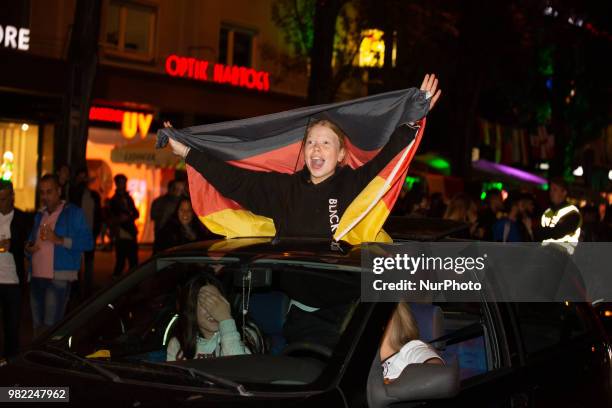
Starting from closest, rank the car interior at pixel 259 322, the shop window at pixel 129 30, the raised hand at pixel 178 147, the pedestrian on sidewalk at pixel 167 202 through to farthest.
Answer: the car interior at pixel 259 322, the raised hand at pixel 178 147, the pedestrian on sidewalk at pixel 167 202, the shop window at pixel 129 30

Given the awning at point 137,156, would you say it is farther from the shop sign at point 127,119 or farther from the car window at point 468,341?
the car window at point 468,341

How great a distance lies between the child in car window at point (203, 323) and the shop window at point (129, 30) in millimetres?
17413

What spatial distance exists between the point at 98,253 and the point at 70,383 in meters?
18.4

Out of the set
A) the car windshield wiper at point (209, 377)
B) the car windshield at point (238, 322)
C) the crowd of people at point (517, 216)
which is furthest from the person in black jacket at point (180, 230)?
the car windshield wiper at point (209, 377)

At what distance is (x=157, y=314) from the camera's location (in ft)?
17.4

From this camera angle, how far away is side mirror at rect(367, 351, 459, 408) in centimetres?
373

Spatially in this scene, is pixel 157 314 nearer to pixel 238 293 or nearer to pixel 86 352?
pixel 238 293

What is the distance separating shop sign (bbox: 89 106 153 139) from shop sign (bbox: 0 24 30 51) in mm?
3254

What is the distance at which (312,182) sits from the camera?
5207 millimetres

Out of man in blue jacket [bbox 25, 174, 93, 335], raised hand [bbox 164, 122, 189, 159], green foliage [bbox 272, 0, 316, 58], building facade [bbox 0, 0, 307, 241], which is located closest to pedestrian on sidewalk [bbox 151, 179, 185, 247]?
man in blue jacket [bbox 25, 174, 93, 335]

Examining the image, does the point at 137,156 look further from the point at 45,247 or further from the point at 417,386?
the point at 417,386

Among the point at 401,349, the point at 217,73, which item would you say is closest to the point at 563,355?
the point at 401,349

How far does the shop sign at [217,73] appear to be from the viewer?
22.3 meters

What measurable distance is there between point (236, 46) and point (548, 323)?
20159 millimetres
